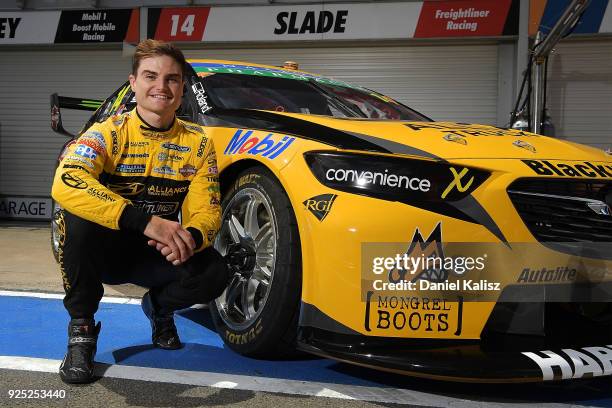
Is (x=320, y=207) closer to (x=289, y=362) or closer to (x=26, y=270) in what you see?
(x=289, y=362)

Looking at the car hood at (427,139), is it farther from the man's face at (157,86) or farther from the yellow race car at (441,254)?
the man's face at (157,86)

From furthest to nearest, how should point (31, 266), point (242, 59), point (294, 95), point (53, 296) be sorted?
point (242, 59)
point (31, 266)
point (53, 296)
point (294, 95)

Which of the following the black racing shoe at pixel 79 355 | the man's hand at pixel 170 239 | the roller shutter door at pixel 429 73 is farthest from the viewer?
the roller shutter door at pixel 429 73

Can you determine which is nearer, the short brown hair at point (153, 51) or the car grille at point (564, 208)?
the car grille at point (564, 208)

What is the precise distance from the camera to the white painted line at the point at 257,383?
7.26 ft

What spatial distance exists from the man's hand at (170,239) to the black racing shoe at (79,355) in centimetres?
46

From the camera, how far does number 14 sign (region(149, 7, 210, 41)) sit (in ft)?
31.7

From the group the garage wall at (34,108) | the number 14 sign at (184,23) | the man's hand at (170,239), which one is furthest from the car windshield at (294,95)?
the garage wall at (34,108)

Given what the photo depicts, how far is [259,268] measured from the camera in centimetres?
261

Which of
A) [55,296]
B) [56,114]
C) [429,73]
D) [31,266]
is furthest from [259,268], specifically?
[429,73]

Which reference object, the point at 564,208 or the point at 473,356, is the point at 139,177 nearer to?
the point at 473,356

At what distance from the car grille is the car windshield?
4.17 ft

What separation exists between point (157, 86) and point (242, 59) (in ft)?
25.0

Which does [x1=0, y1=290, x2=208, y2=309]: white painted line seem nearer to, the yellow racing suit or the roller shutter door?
the yellow racing suit
